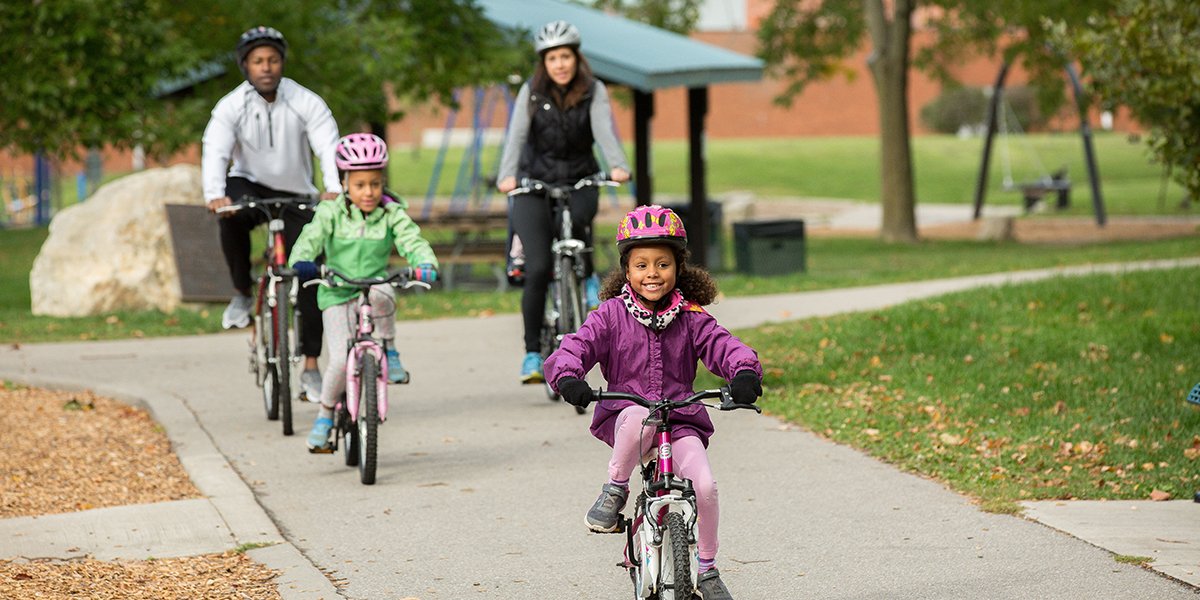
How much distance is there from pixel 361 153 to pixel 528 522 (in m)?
1.97

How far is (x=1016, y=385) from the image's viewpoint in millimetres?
9281

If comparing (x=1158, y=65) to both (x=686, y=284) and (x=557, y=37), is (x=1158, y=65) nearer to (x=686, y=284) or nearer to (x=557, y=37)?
(x=557, y=37)

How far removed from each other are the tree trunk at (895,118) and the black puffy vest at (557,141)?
19.6 meters

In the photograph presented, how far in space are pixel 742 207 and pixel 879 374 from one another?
989 inches

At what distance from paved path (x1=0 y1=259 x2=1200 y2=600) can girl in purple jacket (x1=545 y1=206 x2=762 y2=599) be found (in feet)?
2.11

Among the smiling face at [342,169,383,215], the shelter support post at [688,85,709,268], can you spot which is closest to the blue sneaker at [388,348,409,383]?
the smiling face at [342,169,383,215]

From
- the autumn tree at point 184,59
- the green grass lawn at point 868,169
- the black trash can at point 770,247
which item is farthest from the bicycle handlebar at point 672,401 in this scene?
the green grass lawn at point 868,169

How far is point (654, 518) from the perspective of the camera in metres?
4.56

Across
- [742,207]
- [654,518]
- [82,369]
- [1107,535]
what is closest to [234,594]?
[654,518]

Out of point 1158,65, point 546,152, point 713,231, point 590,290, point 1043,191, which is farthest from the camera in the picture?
point 1043,191

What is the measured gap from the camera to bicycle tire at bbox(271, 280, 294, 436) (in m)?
8.42

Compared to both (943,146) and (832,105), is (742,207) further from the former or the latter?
(832,105)

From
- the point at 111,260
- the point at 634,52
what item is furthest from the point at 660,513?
the point at 634,52

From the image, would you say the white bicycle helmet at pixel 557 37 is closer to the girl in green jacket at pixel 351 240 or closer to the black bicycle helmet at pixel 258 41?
the black bicycle helmet at pixel 258 41
